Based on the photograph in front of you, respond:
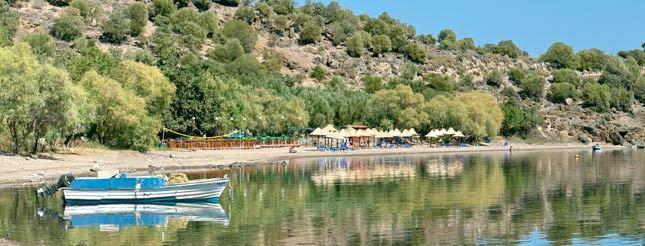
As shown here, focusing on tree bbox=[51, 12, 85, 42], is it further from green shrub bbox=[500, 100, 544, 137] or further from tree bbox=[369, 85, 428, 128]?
green shrub bbox=[500, 100, 544, 137]

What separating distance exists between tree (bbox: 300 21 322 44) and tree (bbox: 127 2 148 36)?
3097 cm

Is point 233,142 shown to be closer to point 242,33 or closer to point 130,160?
point 130,160

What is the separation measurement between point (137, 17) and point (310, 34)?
35.3 metres

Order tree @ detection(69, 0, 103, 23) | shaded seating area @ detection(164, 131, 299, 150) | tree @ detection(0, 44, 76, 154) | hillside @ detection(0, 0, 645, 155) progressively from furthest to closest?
tree @ detection(69, 0, 103, 23), hillside @ detection(0, 0, 645, 155), shaded seating area @ detection(164, 131, 299, 150), tree @ detection(0, 44, 76, 154)

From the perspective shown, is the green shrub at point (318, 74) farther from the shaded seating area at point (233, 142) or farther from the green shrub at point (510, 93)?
the shaded seating area at point (233, 142)

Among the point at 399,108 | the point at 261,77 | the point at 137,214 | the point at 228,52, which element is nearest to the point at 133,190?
the point at 137,214

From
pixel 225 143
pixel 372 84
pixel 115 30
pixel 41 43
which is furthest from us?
pixel 372 84

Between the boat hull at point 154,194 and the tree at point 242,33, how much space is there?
12732 cm

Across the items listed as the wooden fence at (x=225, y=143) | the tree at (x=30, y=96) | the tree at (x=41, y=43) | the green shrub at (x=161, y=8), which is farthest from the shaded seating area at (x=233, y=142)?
the green shrub at (x=161, y=8)

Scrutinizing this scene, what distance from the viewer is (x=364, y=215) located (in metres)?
42.1

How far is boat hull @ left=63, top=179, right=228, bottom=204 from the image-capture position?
46812 mm

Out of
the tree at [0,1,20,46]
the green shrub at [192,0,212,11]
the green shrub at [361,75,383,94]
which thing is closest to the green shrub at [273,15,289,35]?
the green shrub at [192,0,212,11]

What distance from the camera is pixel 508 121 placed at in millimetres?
157750

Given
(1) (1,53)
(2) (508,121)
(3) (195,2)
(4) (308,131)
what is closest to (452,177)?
(1) (1,53)
